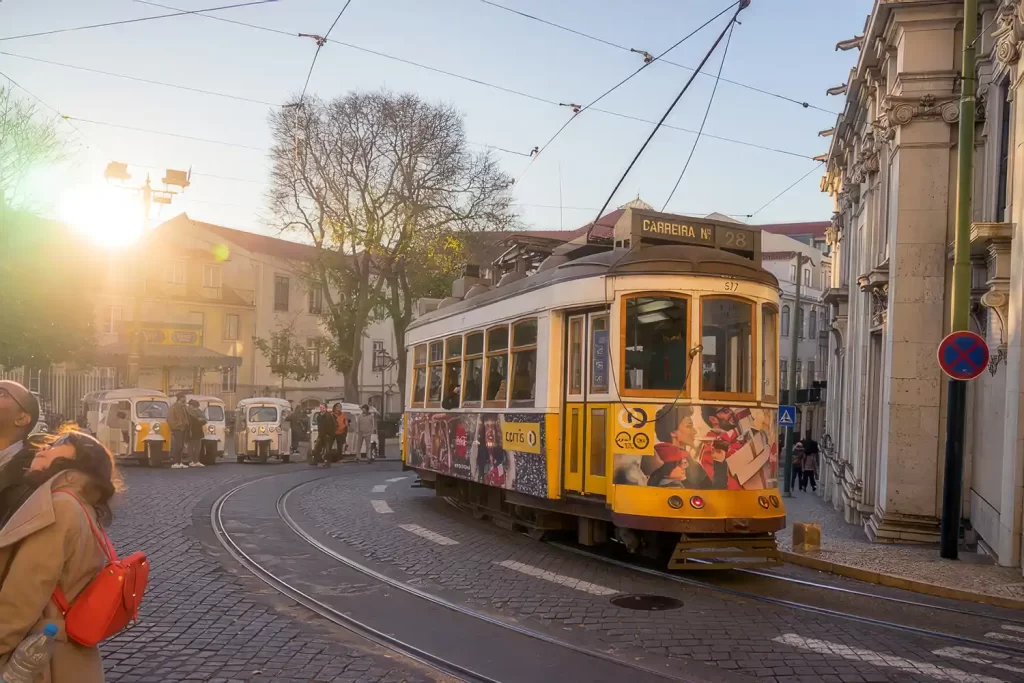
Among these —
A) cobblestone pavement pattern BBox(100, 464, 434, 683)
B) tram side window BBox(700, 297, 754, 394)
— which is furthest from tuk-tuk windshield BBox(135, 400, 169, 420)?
tram side window BBox(700, 297, 754, 394)

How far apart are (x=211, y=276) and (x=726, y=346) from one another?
49.1 meters

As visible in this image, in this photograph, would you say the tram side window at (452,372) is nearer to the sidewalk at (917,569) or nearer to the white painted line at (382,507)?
the white painted line at (382,507)

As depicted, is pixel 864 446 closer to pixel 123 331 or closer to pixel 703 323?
pixel 703 323

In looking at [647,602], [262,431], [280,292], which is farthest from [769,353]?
[280,292]

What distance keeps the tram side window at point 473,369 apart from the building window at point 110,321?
4212cm

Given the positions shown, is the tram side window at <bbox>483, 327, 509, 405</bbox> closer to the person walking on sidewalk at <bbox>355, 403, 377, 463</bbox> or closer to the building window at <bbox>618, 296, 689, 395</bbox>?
the building window at <bbox>618, 296, 689, 395</bbox>

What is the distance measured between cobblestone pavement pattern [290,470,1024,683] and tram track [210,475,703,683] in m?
0.20

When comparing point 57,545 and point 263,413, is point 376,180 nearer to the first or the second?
point 263,413

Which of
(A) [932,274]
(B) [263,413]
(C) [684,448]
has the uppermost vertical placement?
(A) [932,274]

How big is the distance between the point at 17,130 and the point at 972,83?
2573 centimetres

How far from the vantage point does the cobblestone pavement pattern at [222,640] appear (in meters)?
6.68

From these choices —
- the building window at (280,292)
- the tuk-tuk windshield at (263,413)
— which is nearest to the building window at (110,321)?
the building window at (280,292)

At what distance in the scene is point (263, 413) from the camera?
99.5 feet

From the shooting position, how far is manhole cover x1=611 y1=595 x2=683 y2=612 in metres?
8.97
